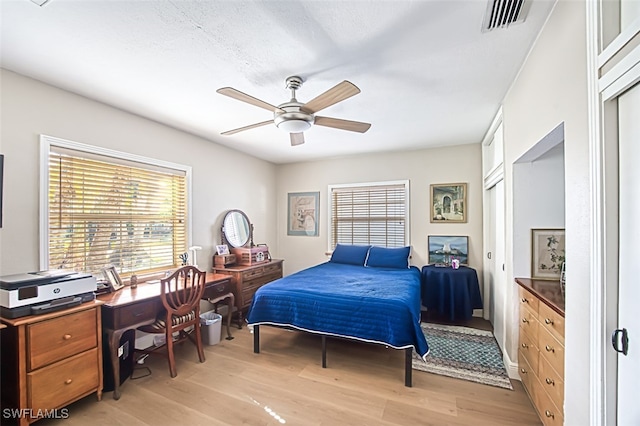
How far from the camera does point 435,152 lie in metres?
4.44

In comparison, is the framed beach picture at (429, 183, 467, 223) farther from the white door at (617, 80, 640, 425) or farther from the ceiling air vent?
the white door at (617, 80, 640, 425)

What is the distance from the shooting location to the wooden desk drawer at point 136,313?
2289 mm

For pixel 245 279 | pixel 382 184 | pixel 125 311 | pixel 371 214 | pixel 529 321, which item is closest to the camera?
pixel 529 321

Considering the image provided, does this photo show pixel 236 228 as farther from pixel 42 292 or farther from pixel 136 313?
pixel 42 292

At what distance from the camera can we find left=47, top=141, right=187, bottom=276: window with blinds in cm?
247

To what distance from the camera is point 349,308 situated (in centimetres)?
260

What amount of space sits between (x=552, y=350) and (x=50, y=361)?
3301mm

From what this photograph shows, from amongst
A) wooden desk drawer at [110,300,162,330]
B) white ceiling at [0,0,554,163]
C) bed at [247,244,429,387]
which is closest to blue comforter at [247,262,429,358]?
bed at [247,244,429,387]

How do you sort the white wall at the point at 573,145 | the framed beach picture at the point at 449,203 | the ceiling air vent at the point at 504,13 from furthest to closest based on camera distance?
the framed beach picture at the point at 449,203 → the ceiling air vent at the point at 504,13 → the white wall at the point at 573,145

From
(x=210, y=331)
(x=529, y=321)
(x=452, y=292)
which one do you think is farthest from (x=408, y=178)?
(x=210, y=331)

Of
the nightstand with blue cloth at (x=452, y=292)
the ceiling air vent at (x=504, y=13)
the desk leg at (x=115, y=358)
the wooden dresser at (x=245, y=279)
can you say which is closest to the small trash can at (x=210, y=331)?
the wooden dresser at (x=245, y=279)

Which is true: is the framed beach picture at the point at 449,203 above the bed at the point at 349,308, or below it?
above

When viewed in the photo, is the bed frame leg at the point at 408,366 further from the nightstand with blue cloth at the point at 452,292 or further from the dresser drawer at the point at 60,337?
the dresser drawer at the point at 60,337

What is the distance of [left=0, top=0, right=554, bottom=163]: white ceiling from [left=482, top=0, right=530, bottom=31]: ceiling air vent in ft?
0.15
